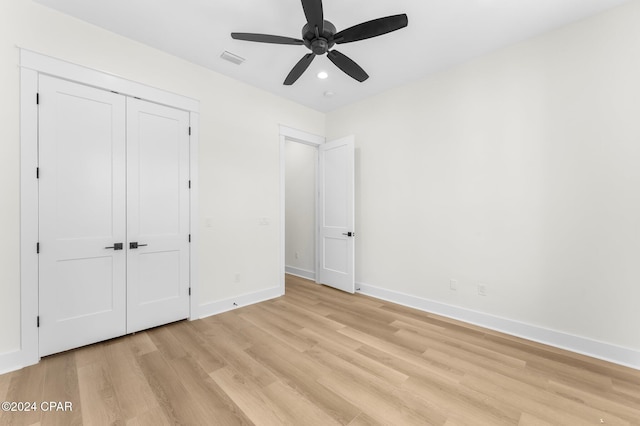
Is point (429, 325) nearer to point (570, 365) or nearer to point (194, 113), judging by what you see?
point (570, 365)

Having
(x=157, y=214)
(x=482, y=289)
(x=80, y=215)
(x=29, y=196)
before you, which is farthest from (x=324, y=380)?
(x=29, y=196)

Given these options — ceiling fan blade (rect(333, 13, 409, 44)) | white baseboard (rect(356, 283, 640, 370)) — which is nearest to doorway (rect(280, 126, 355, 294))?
white baseboard (rect(356, 283, 640, 370))

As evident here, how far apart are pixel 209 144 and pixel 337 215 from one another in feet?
7.21

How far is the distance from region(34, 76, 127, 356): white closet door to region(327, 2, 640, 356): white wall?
3330mm

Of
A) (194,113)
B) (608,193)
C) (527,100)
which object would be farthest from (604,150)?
(194,113)

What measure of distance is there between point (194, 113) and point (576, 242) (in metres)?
4.30

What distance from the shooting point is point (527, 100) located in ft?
8.95

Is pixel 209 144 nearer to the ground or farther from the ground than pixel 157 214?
farther from the ground

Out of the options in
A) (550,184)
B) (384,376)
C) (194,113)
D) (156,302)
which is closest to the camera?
(384,376)

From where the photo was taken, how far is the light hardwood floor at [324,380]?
1.66 metres

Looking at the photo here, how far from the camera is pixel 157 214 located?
115 inches

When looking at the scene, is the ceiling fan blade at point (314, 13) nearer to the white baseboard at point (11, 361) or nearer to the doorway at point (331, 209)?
the doorway at point (331, 209)

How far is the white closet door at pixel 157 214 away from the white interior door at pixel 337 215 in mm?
2223

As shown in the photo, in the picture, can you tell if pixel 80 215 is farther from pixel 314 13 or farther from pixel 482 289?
pixel 482 289
